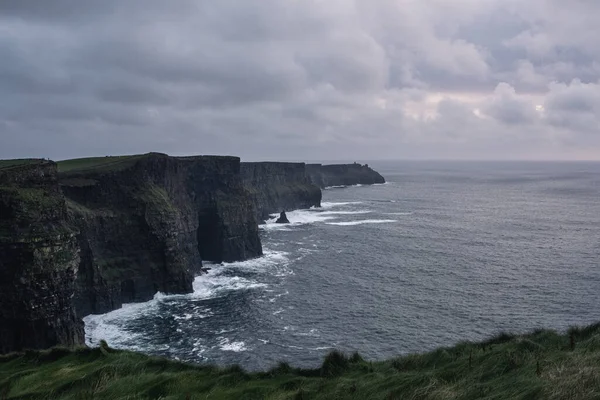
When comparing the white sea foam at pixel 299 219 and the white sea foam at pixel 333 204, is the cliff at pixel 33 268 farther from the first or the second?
the white sea foam at pixel 333 204

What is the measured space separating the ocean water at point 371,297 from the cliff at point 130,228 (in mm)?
2599

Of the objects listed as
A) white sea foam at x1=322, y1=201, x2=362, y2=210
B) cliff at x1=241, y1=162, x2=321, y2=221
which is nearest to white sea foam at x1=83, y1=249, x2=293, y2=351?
cliff at x1=241, y1=162, x2=321, y2=221

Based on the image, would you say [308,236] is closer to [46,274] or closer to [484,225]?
[484,225]

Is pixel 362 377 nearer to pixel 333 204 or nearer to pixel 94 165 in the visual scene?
pixel 94 165

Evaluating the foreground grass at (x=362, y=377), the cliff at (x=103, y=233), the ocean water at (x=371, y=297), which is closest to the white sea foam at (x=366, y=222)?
the ocean water at (x=371, y=297)

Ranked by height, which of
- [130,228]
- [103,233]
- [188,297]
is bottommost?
[188,297]

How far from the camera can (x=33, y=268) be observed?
132 feet

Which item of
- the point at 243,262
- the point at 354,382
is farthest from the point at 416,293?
the point at 354,382

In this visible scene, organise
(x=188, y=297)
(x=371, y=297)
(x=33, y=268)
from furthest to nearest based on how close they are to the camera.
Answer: (x=188, y=297), (x=371, y=297), (x=33, y=268)

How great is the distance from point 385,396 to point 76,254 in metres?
39.4

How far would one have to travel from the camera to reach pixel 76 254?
1778 inches

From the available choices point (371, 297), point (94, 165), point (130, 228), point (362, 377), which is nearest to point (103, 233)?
point (130, 228)

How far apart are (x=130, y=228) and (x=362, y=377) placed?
51.4 meters

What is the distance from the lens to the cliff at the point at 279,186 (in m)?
144
